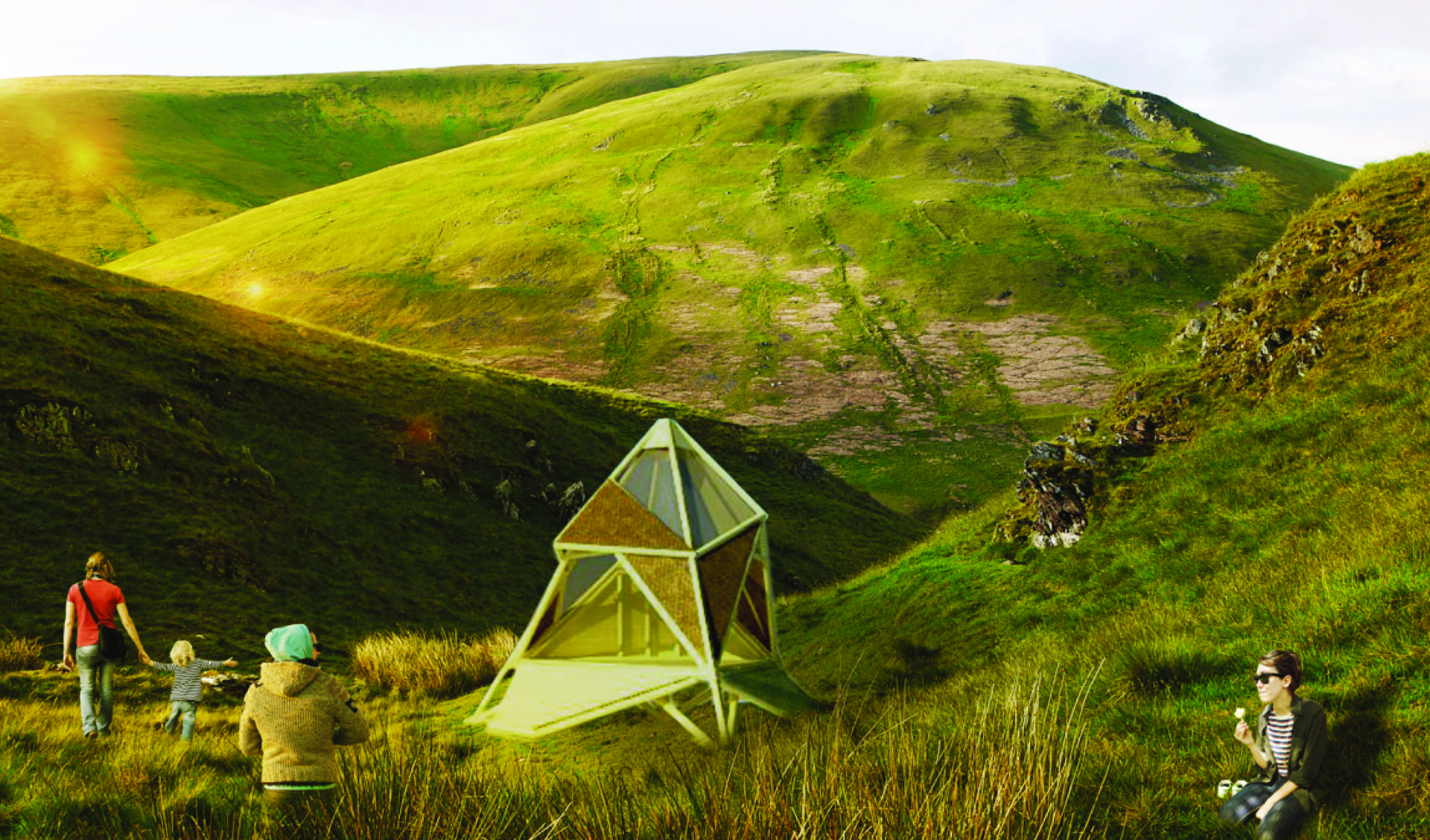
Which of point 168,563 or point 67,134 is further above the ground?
point 67,134

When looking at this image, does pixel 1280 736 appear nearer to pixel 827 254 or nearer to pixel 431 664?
pixel 431 664

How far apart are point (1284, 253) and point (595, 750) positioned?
729 inches

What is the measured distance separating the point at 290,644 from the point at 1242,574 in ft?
35.0

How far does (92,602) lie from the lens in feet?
35.6

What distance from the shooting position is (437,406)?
126 ft

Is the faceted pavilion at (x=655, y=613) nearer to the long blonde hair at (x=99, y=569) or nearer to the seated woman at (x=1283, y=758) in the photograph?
the long blonde hair at (x=99, y=569)

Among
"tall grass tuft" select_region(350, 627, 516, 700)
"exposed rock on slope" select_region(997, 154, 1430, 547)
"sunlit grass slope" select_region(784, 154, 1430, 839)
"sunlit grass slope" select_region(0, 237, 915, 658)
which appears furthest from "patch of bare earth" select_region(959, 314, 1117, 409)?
"tall grass tuft" select_region(350, 627, 516, 700)

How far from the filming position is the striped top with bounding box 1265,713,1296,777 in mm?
5332

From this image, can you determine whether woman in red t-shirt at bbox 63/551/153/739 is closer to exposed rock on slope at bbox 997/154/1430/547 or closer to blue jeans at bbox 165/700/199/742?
blue jeans at bbox 165/700/199/742

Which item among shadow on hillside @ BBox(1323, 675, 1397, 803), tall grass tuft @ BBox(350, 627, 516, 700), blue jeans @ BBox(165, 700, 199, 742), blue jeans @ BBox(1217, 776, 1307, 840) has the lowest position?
tall grass tuft @ BBox(350, 627, 516, 700)

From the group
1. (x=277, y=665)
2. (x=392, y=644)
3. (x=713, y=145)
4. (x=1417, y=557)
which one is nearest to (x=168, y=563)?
(x=392, y=644)

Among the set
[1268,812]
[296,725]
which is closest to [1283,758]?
[1268,812]

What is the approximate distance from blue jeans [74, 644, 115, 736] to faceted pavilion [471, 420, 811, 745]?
197 inches

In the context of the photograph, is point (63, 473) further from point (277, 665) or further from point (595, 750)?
point (277, 665)
